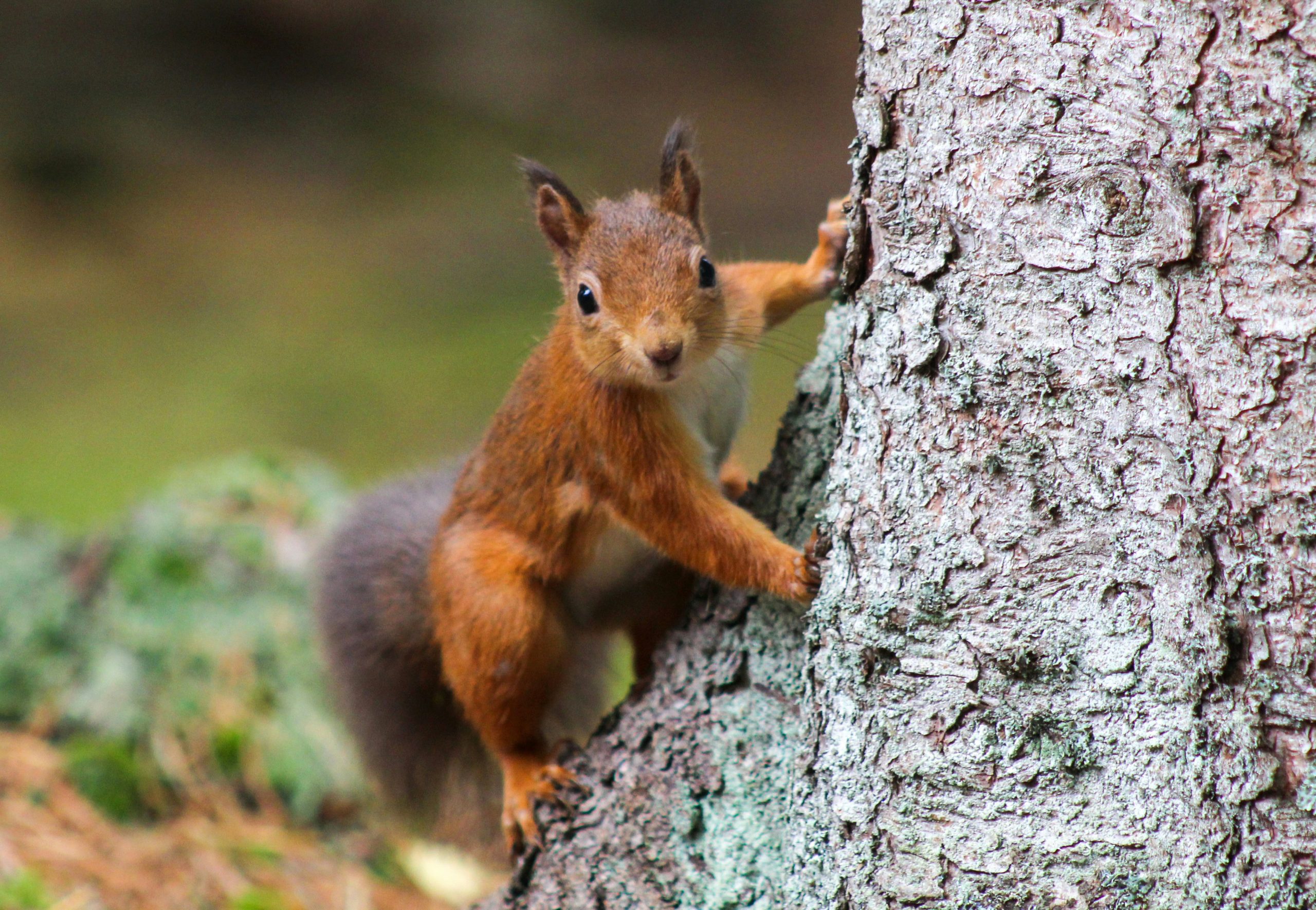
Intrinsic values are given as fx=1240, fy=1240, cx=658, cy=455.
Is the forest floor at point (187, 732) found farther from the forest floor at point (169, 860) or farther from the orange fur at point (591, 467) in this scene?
the orange fur at point (591, 467)

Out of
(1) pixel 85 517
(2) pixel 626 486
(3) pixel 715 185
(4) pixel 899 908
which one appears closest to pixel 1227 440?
(4) pixel 899 908

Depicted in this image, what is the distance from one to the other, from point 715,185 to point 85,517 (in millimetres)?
3020

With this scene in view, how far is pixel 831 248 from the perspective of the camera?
→ 1.63 metres

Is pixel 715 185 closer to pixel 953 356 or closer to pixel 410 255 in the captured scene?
pixel 410 255

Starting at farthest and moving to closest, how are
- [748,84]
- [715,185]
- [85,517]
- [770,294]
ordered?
1. [748,84]
2. [715,185]
3. [85,517]
4. [770,294]

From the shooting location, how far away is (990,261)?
1.04 meters

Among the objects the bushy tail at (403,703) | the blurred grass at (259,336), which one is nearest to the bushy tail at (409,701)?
the bushy tail at (403,703)

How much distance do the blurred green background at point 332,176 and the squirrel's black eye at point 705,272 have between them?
3.13 meters

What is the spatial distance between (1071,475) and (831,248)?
0.69m

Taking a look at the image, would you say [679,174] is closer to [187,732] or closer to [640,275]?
[640,275]

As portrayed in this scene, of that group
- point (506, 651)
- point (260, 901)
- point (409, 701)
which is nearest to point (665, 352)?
point (506, 651)

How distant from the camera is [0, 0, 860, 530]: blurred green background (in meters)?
4.99

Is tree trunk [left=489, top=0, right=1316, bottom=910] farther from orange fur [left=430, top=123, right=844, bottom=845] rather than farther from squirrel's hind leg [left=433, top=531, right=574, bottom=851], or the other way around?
squirrel's hind leg [left=433, top=531, right=574, bottom=851]

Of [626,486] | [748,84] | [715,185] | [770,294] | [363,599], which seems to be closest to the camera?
[626,486]
